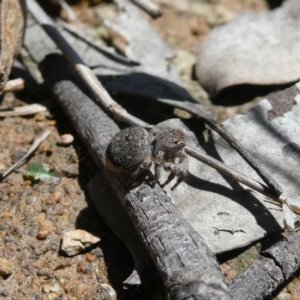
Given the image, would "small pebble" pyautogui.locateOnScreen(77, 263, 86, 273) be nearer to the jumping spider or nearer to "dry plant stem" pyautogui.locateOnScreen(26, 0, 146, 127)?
the jumping spider

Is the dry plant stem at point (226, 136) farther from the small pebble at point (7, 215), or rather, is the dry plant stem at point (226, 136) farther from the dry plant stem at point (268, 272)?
the small pebble at point (7, 215)

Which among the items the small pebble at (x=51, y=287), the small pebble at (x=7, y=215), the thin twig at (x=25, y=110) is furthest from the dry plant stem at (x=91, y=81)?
the small pebble at (x=51, y=287)

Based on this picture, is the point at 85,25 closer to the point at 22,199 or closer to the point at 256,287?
the point at 22,199

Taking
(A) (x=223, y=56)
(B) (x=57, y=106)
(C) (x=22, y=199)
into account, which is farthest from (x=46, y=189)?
(A) (x=223, y=56)

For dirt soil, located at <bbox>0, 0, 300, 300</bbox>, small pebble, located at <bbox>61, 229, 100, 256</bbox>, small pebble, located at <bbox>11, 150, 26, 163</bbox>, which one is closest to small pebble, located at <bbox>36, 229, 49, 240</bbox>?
dirt soil, located at <bbox>0, 0, 300, 300</bbox>

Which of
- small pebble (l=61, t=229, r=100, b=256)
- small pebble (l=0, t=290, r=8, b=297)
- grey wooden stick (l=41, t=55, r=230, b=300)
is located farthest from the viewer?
small pebble (l=61, t=229, r=100, b=256)

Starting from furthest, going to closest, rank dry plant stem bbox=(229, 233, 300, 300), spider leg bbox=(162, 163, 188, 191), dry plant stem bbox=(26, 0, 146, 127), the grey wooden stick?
dry plant stem bbox=(26, 0, 146, 127), spider leg bbox=(162, 163, 188, 191), dry plant stem bbox=(229, 233, 300, 300), the grey wooden stick
